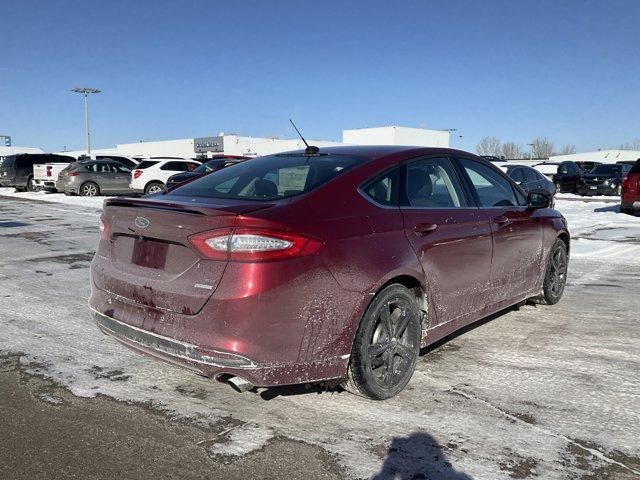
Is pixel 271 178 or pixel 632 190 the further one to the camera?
pixel 632 190

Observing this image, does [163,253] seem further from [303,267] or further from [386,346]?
[386,346]

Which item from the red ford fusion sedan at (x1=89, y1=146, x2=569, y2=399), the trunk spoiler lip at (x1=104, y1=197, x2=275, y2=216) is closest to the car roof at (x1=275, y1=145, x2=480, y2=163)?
the red ford fusion sedan at (x1=89, y1=146, x2=569, y2=399)

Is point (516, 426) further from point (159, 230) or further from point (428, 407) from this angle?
point (159, 230)

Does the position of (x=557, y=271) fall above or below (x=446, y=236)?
below

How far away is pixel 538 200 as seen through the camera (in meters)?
5.24

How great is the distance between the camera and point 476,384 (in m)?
3.72

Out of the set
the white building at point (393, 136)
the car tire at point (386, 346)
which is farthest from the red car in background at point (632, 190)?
the white building at point (393, 136)

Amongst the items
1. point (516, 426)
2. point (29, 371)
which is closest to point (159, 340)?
point (29, 371)

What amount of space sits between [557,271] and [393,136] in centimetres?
6978

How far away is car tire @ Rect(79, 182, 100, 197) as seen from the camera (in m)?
21.9

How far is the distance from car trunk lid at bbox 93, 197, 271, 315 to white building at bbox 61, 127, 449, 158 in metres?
64.5

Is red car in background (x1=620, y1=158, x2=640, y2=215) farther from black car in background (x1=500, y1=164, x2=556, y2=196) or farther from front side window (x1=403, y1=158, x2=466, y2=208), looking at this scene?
front side window (x1=403, y1=158, x2=466, y2=208)

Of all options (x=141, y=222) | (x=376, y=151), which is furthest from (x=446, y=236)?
(x=141, y=222)

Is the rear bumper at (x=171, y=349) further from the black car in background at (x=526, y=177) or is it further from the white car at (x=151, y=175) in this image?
the white car at (x=151, y=175)
